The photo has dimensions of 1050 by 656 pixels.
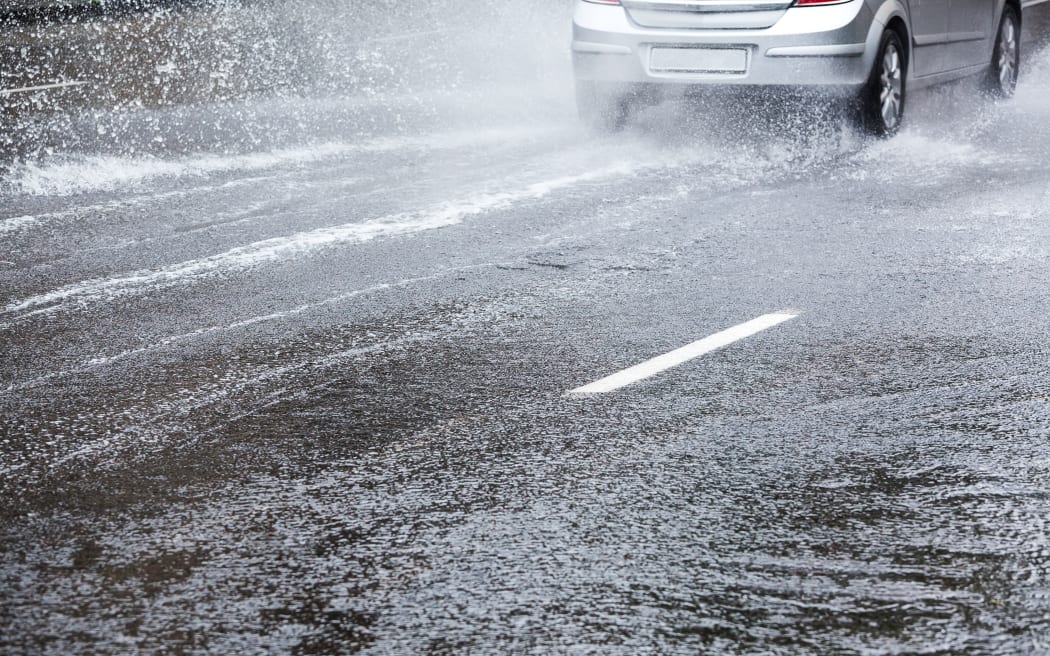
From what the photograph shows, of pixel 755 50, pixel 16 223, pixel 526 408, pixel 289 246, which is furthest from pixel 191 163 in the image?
pixel 526 408

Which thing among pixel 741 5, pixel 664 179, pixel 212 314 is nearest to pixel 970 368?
pixel 212 314

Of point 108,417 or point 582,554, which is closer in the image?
point 582,554

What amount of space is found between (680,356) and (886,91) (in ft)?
17.2

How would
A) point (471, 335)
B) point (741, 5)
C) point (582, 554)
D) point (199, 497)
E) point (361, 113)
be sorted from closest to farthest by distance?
point (582, 554), point (199, 497), point (471, 335), point (741, 5), point (361, 113)

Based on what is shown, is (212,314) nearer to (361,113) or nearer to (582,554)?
(582,554)

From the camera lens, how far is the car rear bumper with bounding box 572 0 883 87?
29.9ft

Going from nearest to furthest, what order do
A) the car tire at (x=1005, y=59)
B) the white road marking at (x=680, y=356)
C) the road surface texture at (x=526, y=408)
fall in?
the road surface texture at (x=526, y=408)
the white road marking at (x=680, y=356)
the car tire at (x=1005, y=59)

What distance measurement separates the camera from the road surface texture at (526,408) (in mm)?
3105

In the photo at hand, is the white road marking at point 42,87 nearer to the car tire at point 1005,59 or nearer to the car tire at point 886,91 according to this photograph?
the car tire at point 886,91

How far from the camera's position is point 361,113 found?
11773 mm

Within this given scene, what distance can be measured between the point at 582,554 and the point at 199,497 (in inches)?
42.2

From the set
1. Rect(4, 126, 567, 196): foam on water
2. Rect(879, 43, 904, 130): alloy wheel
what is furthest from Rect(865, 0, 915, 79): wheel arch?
Rect(4, 126, 567, 196): foam on water

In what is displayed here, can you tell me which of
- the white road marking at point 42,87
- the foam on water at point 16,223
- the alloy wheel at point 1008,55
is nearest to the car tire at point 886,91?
the alloy wheel at point 1008,55

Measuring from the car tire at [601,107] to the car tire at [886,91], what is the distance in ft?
5.25
